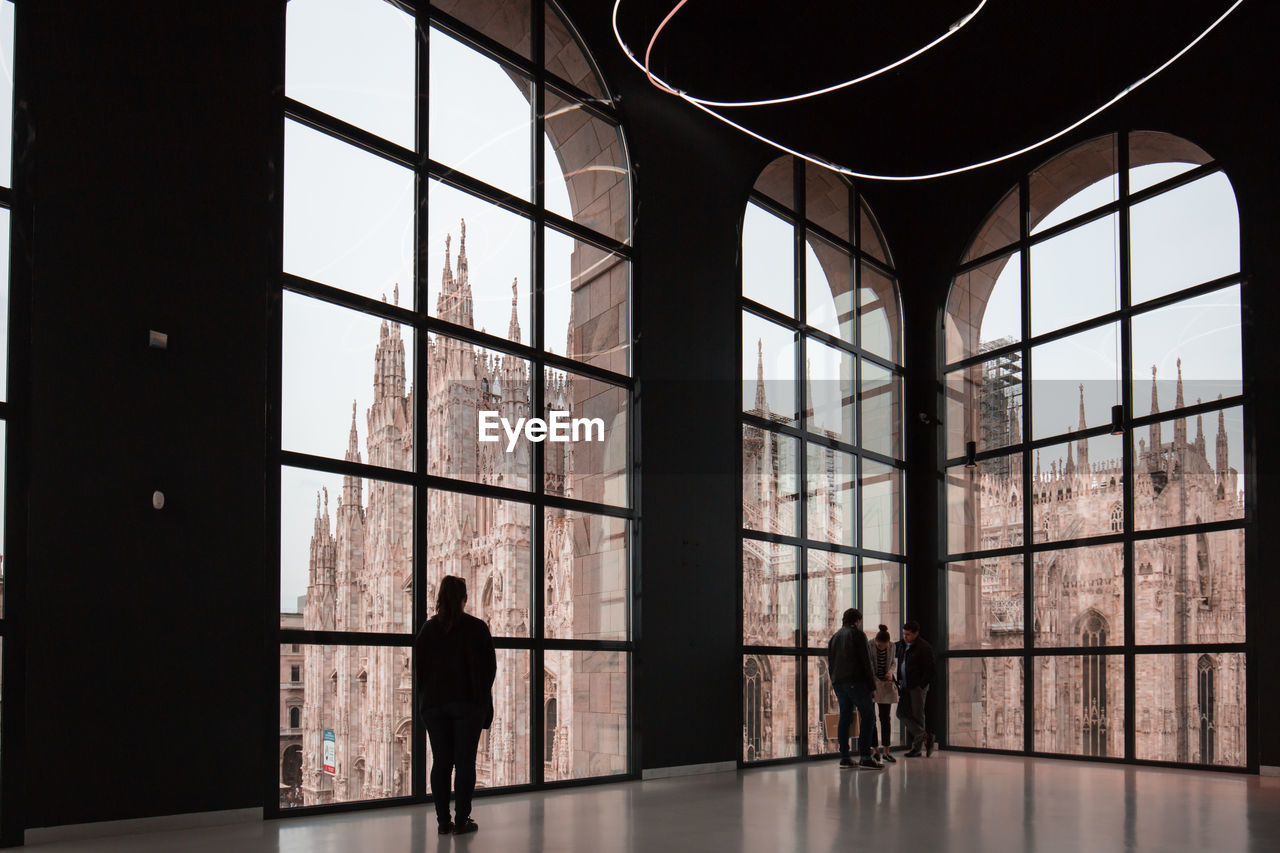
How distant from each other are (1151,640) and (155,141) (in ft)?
31.6

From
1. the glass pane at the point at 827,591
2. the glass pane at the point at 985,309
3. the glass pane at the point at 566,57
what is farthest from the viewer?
the glass pane at the point at 985,309

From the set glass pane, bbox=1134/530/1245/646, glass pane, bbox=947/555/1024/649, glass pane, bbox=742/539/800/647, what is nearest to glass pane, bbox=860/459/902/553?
glass pane, bbox=947/555/1024/649

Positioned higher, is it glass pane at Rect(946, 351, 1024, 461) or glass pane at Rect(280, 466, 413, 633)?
glass pane at Rect(946, 351, 1024, 461)

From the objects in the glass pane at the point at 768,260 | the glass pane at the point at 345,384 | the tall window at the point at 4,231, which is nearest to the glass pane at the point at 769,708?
the glass pane at the point at 768,260

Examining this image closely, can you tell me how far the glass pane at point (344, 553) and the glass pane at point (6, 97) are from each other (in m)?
2.31

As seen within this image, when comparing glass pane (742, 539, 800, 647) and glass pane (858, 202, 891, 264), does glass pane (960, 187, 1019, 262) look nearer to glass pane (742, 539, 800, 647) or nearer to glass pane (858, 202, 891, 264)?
glass pane (858, 202, 891, 264)

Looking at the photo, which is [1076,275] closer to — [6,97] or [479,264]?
[479,264]

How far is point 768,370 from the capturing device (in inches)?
427

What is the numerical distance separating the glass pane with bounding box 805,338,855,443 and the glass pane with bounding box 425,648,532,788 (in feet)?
14.9

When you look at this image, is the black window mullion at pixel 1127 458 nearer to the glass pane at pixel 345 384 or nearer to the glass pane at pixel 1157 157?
the glass pane at pixel 1157 157

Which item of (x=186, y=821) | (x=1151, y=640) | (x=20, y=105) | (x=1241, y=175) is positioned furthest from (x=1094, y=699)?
(x=20, y=105)

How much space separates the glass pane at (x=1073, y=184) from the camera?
11.3 m

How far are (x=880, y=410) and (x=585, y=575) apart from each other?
16.9 ft

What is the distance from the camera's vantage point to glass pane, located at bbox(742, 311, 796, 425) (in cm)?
1060
